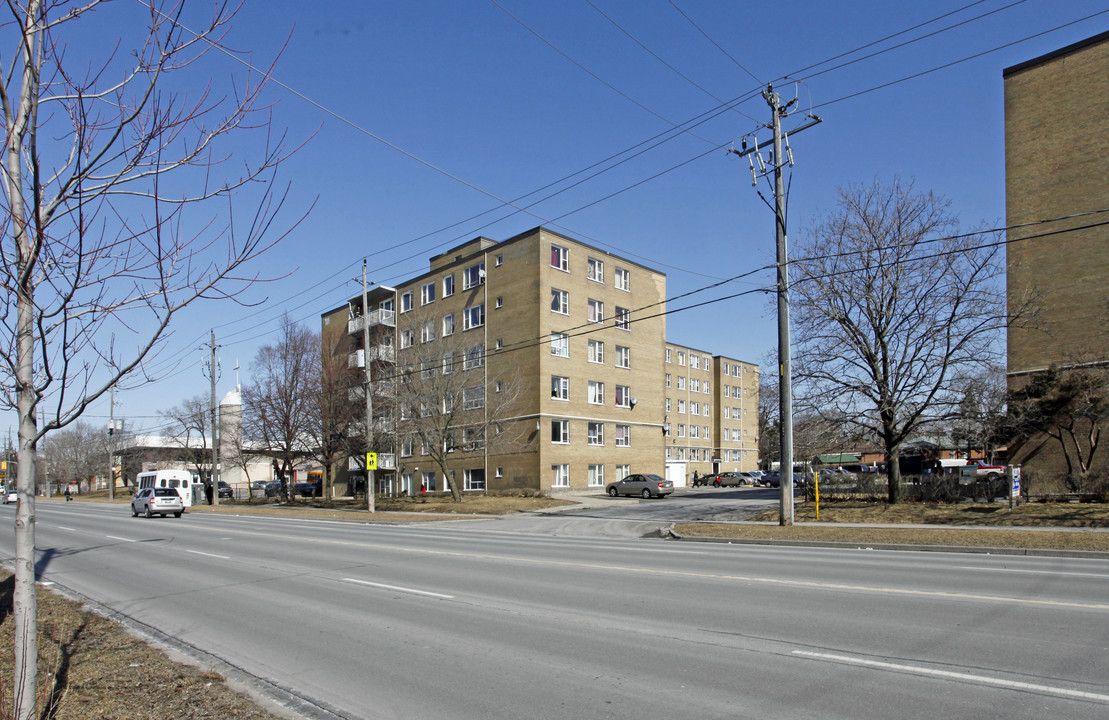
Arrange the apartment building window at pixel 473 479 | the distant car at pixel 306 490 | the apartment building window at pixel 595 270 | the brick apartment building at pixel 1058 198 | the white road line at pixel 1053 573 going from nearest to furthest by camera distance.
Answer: the white road line at pixel 1053 573
the brick apartment building at pixel 1058 198
the apartment building window at pixel 473 479
the apartment building window at pixel 595 270
the distant car at pixel 306 490

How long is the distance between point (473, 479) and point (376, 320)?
16359mm

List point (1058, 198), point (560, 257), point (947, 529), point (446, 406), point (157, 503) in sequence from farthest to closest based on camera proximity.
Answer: point (560, 257)
point (446, 406)
point (157, 503)
point (1058, 198)
point (947, 529)

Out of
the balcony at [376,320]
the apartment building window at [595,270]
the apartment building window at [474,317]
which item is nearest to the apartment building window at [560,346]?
the apartment building window at [595,270]

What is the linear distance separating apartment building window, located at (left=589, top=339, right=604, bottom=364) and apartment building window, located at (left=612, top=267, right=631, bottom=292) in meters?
5.10

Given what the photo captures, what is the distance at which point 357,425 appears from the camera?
46281 millimetres

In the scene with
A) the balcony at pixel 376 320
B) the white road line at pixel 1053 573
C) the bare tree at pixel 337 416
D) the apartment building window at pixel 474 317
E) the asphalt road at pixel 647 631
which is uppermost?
the balcony at pixel 376 320

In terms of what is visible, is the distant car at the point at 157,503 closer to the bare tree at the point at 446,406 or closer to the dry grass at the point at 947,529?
the bare tree at the point at 446,406

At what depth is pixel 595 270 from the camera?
2040 inches

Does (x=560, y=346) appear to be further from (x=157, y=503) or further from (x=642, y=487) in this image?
(x=157, y=503)

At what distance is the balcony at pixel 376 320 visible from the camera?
57.4 m

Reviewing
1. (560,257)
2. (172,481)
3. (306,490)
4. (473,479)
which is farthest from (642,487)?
(306,490)

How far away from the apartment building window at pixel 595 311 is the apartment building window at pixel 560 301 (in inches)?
87.4

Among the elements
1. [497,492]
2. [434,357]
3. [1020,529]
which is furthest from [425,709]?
[497,492]

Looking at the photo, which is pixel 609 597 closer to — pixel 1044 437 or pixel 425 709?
pixel 425 709
